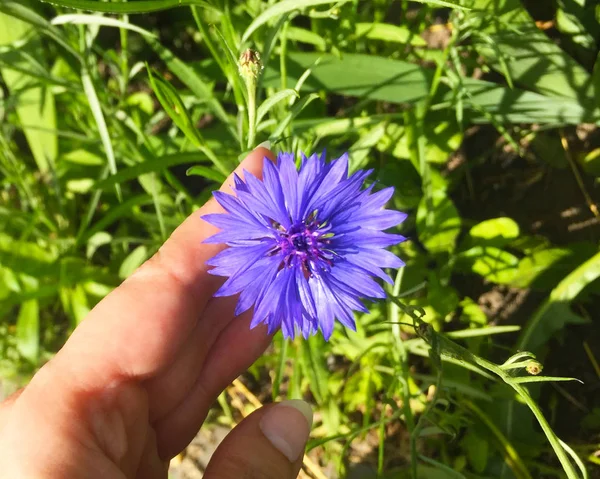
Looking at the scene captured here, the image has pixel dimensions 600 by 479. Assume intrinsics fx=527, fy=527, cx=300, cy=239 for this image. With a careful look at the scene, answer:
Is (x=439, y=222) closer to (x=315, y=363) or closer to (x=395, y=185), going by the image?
(x=395, y=185)

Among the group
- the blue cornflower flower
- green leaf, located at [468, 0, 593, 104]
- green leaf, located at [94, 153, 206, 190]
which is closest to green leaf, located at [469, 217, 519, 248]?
green leaf, located at [468, 0, 593, 104]

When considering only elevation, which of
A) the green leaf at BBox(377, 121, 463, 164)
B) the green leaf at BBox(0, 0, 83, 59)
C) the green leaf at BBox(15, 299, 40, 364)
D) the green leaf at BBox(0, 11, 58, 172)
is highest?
the green leaf at BBox(0, 0, 83, 59)

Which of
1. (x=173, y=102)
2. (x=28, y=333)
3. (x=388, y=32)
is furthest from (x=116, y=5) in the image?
(x=28, y=333)

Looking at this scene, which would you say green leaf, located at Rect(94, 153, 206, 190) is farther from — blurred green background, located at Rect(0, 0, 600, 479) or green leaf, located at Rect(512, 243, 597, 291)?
green leaf, located at Rect(512, 243, 597, 291)

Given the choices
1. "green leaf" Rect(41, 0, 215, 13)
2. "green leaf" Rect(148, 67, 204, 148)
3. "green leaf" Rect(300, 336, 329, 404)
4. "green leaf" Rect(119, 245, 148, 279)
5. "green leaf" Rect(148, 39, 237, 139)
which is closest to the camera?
"green leaf" Rect(41, 0, 215, 13)

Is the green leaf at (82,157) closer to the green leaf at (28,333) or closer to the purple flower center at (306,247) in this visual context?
the green leaf at (28,333)

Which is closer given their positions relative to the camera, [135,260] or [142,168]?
[142,168]

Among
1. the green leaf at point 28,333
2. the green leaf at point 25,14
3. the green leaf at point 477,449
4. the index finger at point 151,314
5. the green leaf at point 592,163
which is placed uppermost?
the green leaf at point 25,14

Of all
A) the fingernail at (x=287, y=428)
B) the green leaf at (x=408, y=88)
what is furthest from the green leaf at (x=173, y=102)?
the fingernail at (x=287, y=428)
